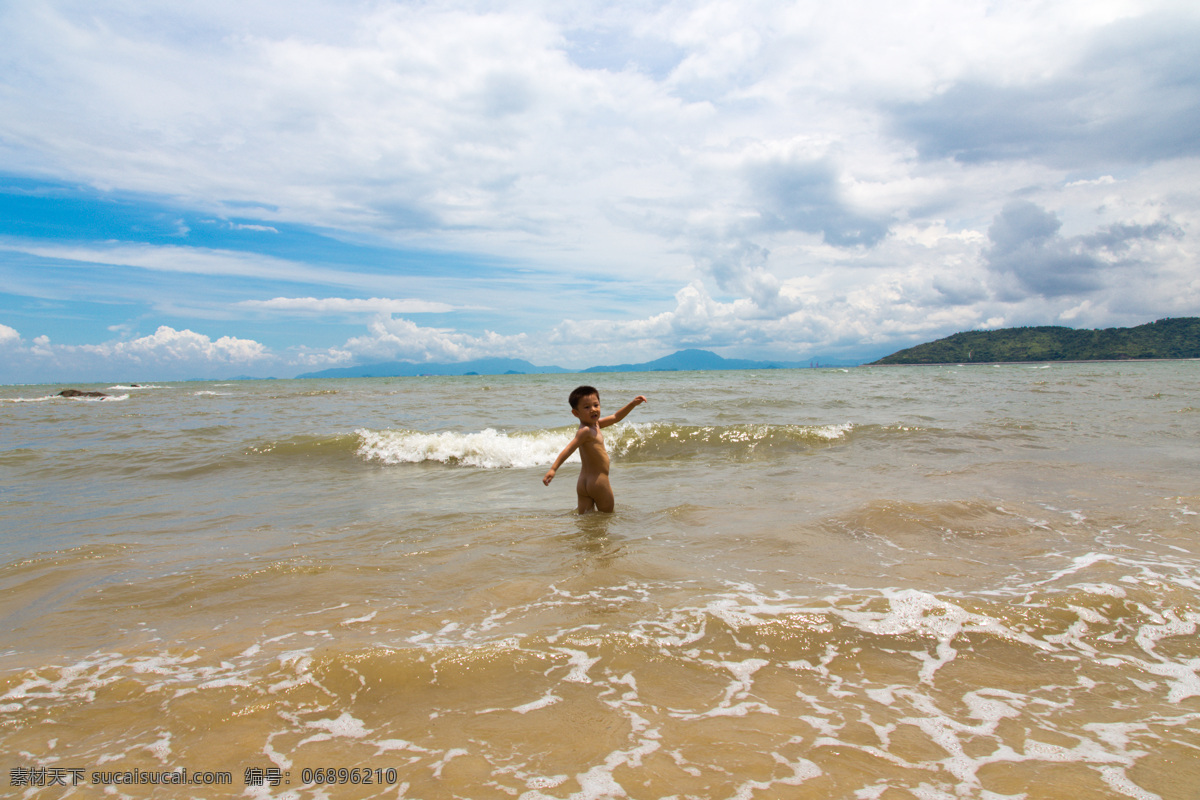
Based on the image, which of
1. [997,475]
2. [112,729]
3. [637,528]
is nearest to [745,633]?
[637,528]

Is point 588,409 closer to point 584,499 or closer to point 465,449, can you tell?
point 584,499

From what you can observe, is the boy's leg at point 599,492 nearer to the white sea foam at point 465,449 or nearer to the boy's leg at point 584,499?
the boy's leg at point 584,499

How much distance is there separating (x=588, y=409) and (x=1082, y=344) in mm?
127851

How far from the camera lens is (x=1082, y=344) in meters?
100

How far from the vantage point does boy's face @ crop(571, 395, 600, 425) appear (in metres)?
6.79

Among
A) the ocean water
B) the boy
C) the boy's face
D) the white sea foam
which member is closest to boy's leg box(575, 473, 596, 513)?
the boy

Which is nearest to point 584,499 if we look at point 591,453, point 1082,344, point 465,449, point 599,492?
point 599,492

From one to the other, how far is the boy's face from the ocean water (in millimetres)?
1204

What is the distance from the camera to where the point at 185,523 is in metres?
6.84

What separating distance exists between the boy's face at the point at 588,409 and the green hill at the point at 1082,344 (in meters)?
119

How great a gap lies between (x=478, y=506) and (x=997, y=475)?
7.48m

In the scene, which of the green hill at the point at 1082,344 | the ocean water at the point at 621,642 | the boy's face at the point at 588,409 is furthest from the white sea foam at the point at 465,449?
the green hill at the point at 1082,344

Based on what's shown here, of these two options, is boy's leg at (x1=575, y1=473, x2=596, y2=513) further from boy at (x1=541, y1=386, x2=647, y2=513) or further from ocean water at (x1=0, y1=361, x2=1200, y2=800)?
ocean water at (x1=0, y1=361, x2=1200, y2=800)

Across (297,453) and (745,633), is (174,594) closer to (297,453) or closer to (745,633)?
(745,633)
